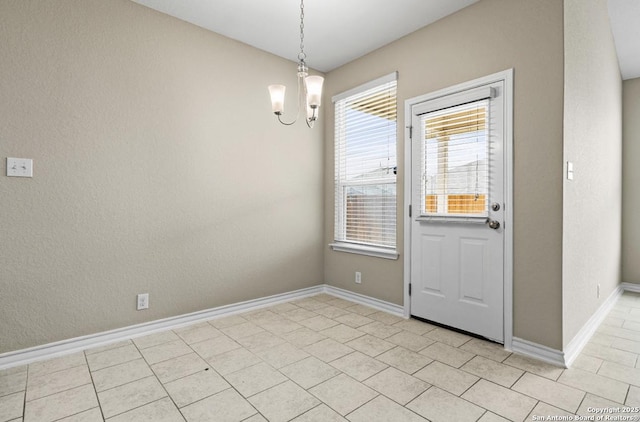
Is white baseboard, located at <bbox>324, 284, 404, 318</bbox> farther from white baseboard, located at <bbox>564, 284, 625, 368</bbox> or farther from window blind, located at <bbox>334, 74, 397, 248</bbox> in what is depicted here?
white baseboard, located at <bbox>564, 284, 625, 368</bbox>

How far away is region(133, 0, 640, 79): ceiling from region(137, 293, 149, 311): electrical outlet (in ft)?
7.93

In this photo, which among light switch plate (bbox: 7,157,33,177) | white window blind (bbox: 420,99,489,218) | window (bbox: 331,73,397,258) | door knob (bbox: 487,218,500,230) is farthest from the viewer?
window (bbox: 331,73,397,258)

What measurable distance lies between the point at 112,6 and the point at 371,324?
341 cm

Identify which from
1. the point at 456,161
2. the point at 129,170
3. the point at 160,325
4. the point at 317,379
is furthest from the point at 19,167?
the point at 456,161

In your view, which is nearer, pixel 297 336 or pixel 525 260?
pixel 525 260

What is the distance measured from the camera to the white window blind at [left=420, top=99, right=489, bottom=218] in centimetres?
268

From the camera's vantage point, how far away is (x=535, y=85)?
7.72 feet

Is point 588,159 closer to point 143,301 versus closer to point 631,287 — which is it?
point 631,287

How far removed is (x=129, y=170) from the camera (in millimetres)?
2711

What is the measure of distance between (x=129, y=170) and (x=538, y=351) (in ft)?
11.1

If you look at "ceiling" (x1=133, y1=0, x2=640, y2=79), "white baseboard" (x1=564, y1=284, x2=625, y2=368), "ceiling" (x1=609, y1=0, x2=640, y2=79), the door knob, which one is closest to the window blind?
"ceiling" (x1=133, y1=0, x2=640, y2=79)

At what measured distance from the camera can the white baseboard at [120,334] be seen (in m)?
2.26

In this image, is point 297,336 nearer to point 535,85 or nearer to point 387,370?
point 387,370

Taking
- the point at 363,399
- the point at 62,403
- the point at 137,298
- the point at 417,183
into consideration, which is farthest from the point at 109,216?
the point at 417,183
